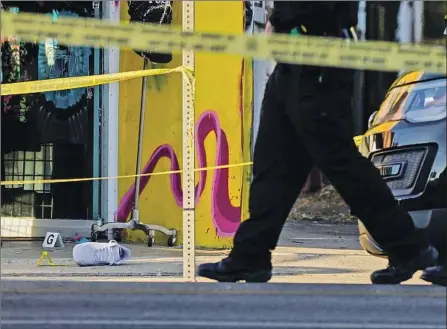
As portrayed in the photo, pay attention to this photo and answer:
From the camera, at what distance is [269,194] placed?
2.92 metres

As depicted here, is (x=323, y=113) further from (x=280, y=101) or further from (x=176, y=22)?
(x=176, y=22)

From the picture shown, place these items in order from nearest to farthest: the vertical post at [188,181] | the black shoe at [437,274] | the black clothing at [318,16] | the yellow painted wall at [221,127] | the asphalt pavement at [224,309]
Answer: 1. the asphalt pavement at [224,309]
2. the black clothing at [318,16]
3. the black shoe at [437,274]
4. the vertical post at [188,181]
5. the yellow painted wall at [221,127]

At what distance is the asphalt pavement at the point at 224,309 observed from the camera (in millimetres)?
2365

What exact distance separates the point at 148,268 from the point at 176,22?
2.40 meters

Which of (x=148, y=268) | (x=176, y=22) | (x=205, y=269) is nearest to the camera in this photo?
(x=205, y=269)

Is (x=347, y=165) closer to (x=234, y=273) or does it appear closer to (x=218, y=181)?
(x=234, y=273)

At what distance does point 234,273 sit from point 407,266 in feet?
2.12

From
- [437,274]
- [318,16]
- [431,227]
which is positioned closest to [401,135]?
[431,227]

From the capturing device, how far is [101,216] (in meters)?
7.33

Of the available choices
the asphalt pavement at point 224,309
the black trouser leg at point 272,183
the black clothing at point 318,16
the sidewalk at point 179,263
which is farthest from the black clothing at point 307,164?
the sidewalk at point 179,263

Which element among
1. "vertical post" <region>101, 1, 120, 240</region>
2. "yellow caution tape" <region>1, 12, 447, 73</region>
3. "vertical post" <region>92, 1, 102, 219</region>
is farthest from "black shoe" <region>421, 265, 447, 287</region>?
"vertical post" <region>92, 1, 102, 219</region>

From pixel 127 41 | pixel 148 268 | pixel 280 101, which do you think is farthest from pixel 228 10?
pixel 127 41

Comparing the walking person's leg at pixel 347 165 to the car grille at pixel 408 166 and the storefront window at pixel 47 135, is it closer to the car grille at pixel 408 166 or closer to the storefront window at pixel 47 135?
the car grille at pixel 408 166

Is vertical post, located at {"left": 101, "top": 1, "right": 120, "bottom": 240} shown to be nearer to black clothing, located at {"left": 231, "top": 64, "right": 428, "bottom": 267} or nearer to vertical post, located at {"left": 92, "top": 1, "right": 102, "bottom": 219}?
vertical post, located at {"left": 92, "top": 1, "right": 102, "bottom": 219}
